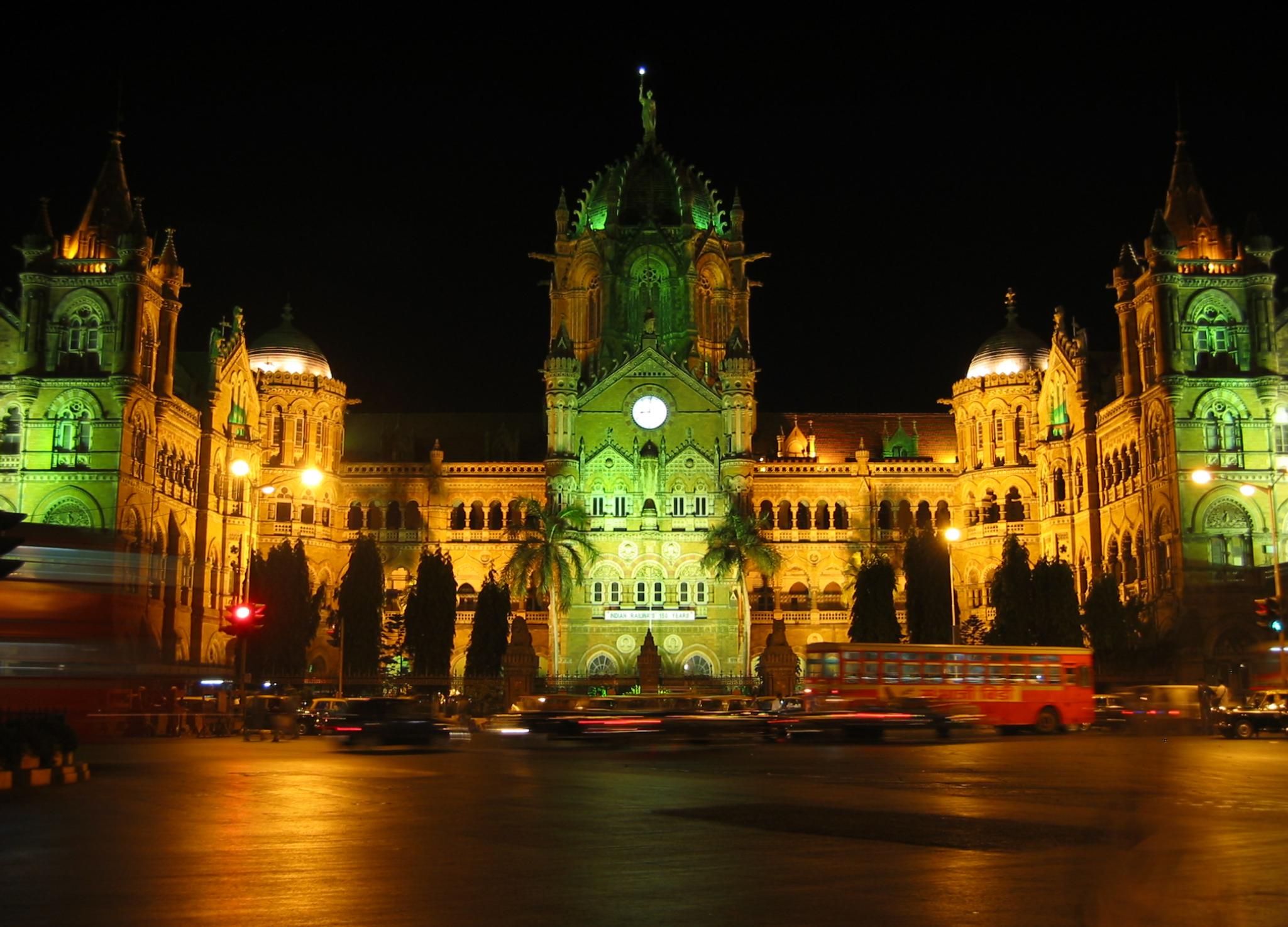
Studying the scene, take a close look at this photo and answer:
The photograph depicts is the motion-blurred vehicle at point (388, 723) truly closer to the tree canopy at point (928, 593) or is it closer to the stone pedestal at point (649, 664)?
the stone pedestal at point (649, 664)

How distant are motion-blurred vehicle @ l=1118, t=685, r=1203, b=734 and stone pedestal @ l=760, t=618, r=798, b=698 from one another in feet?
68.3

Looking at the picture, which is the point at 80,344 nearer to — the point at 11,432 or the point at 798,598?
the point at 11,432

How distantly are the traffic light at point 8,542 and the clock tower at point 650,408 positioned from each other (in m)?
59.6

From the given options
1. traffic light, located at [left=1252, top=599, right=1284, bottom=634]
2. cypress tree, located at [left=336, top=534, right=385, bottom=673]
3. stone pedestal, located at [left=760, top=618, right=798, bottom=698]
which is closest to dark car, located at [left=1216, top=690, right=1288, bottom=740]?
traffic light, located at [left=1252, top=599, right=1284, bottom=634]

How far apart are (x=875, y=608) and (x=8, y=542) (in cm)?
5766

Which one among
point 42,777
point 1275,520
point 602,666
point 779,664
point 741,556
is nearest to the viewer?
point 42,777

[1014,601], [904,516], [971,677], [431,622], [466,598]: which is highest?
[904,516]

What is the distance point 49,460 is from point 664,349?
36.8 m

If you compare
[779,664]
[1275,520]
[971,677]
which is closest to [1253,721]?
[971,677]

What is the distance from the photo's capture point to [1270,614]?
44906mm

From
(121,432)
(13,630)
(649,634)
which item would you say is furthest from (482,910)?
(649,634)

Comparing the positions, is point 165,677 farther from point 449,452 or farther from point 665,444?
point 449,452

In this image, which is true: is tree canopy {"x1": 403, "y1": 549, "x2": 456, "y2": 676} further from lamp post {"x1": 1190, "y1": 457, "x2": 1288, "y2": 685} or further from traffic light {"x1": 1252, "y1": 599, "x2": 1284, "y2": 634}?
traffic light {"x1": 1252, "y1": 599, "x2": 1284, "y2": 634}

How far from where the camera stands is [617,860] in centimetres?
1468
